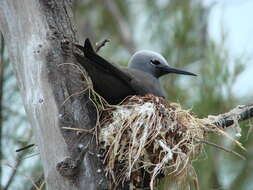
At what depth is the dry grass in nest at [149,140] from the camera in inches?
122

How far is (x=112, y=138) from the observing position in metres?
3.20

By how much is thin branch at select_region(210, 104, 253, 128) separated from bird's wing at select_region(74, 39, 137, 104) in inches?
23.3

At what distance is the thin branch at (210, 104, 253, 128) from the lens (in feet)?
10.5

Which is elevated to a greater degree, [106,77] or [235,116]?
[106,77]

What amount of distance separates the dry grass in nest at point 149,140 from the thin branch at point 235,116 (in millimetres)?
57

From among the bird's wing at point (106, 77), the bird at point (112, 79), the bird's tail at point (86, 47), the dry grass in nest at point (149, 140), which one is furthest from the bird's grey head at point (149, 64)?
the bird's tail at point (86, 47)

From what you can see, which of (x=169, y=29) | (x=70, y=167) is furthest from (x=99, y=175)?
(x=169, y=29)

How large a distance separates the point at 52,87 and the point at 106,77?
0.45 metres

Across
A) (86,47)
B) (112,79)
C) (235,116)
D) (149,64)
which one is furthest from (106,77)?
(149,64)

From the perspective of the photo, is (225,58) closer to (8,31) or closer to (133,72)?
(133,72)

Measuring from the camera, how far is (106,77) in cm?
349

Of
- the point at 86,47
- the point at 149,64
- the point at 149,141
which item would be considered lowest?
the point at 149,141

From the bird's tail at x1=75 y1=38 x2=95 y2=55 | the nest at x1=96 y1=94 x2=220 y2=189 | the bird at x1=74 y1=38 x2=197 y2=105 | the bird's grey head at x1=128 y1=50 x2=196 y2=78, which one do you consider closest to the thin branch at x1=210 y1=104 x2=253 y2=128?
the nest at x1=96 y1=94 x2=220 y2=189

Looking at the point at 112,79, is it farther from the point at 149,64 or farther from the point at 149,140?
the point at 149,64
